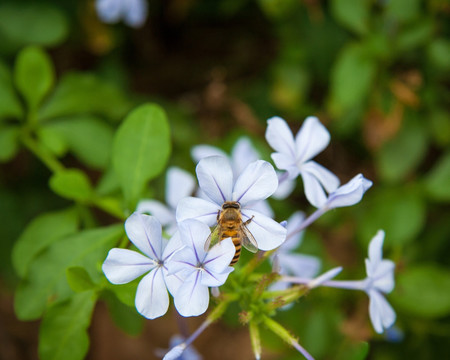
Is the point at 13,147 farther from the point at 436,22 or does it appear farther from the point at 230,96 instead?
the point at 436,22

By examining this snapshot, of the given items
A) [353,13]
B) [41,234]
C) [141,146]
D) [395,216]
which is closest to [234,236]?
[141,146]

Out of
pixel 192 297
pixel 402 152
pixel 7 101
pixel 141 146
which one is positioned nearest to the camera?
pixel 192 297

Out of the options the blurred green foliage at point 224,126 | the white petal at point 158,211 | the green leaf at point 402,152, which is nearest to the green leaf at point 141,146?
the blurred green foliage at point 224,126

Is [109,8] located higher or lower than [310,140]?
higher

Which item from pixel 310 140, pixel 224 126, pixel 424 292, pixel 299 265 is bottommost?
pixel 424 292

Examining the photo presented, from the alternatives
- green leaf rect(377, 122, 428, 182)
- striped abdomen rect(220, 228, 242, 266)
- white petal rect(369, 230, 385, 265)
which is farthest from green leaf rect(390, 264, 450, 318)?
striped abdomen rect(220, 228, 242, 266)

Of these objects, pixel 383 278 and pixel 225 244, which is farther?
pixel 383 278

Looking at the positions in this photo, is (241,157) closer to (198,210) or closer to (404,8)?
(198,210)
